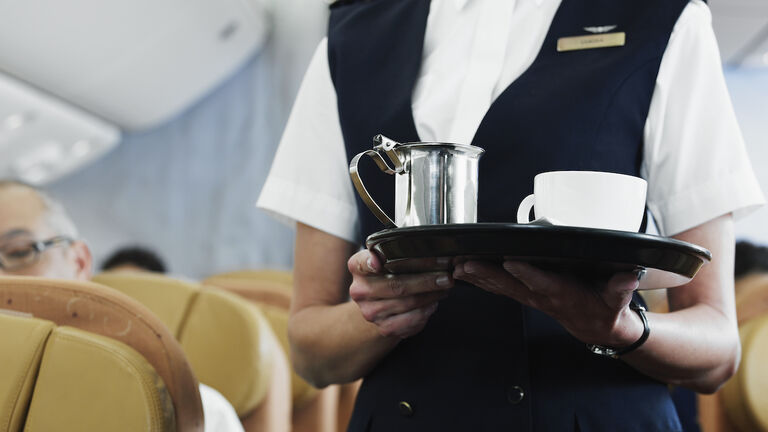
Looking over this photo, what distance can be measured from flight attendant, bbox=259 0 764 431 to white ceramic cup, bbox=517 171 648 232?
0.16 meters

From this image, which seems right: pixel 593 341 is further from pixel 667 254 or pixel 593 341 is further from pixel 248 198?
pixel 248 198

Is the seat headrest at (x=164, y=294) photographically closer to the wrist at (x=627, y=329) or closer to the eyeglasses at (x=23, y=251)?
the eyeglasses at (x=23, y=251)

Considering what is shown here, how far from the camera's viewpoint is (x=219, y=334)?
6.90 ft

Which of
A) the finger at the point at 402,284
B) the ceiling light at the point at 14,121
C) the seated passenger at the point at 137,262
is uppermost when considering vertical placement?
the finger at the point at 402,284

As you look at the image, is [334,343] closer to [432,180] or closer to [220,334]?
[432,180]

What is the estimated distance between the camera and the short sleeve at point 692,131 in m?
0.89

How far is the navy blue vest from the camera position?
2.79 feet

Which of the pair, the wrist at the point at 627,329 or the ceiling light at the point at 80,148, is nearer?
the wrist at the point at 627,329

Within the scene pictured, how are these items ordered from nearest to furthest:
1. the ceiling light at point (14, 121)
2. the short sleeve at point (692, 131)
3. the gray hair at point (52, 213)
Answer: the short sleeve at point (692, 131), the gray hair at point (52, 213), the ceiling light at point (14, 121)

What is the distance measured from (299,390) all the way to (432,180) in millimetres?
2061

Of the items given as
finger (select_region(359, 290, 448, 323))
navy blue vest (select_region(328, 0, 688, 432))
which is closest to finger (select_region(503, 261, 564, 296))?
finger (select_region(359, 290, 448, 323))

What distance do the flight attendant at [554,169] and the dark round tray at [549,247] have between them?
178 mm

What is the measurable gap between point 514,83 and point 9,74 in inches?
194

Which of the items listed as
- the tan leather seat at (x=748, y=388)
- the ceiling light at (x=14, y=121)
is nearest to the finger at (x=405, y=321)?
the tan leather seat at (x=748, y=388)
